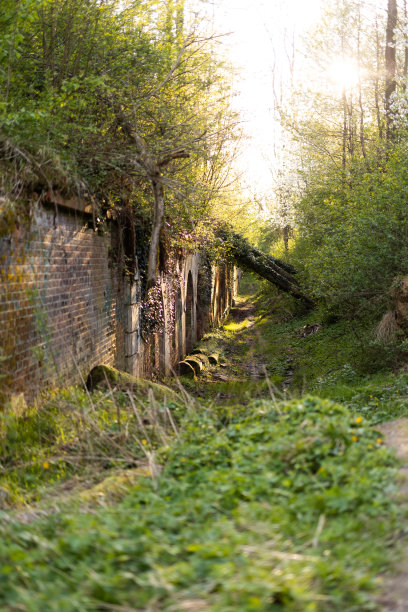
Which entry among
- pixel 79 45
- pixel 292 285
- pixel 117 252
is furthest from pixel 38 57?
pixel 292 285

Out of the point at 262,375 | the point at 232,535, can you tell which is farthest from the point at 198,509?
the point at 262,375

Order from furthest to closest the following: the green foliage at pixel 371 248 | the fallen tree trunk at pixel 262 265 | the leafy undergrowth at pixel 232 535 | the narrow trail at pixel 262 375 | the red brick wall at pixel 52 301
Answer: the fallen tree trunk at pixel 262 265 < the green foliage at pixel 371 248 < the red brick wall at pixel 52 301 < the narrow trail at pixel 262 375 < the leafy undergrowth at pixel 232 535

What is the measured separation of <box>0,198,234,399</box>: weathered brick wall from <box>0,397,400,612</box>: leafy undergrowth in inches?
84.8

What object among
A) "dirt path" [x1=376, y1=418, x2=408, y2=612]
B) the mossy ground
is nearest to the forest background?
the mossy ground

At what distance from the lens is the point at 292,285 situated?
22.8 m

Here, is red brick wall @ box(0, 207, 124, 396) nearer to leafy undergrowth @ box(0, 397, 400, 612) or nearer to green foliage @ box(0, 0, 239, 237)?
green foliage @ box(0, 0, 239, 237)

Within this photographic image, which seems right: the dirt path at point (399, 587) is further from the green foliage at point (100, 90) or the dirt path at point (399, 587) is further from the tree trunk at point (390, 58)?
the tree trunk at point (390, 58)

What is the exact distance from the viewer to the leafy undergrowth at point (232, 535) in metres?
2.88

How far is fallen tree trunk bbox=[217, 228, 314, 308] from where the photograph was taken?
2069 centimetres

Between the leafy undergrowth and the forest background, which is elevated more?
the forest background

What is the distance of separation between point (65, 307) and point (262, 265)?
567 inches

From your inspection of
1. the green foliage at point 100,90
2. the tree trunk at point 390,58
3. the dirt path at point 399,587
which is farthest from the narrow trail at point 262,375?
the tree trunk at point 390,58

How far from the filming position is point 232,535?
3.27 m

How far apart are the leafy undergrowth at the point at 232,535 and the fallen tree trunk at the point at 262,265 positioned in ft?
47.9
